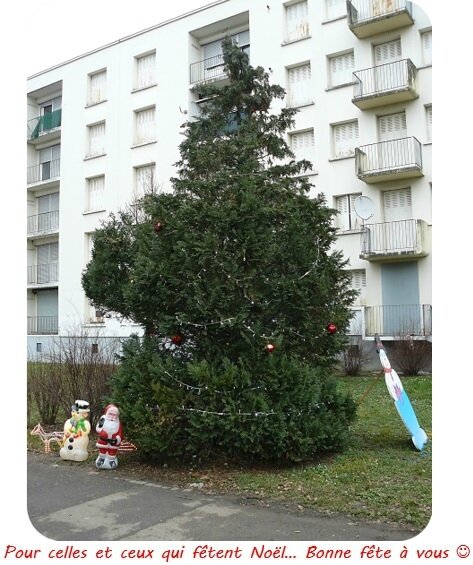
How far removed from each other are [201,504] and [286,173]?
4.03 m

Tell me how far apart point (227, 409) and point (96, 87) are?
6.51 metres

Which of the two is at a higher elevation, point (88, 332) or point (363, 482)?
point (88, 332)

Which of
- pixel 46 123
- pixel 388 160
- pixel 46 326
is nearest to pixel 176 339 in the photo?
pixel 46 326

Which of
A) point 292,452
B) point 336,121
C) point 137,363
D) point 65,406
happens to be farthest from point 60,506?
point 336,121

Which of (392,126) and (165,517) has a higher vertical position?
(392,126)

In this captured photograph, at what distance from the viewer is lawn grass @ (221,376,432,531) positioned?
4.23 metres

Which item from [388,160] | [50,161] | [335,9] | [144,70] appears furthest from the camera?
[335,9]

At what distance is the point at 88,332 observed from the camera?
28.1 feet

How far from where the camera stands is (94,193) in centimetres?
1138

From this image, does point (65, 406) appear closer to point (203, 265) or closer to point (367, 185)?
point (203, 265)

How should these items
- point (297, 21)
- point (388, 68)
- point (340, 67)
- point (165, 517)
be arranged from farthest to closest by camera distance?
point (297, 21)
point (340, 67)
point (388, 68)
point (165, 517)

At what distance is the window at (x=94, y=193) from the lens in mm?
10042

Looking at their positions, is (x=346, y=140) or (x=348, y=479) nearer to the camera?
(x=348, y=479)

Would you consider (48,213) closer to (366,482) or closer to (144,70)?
(366,482)
